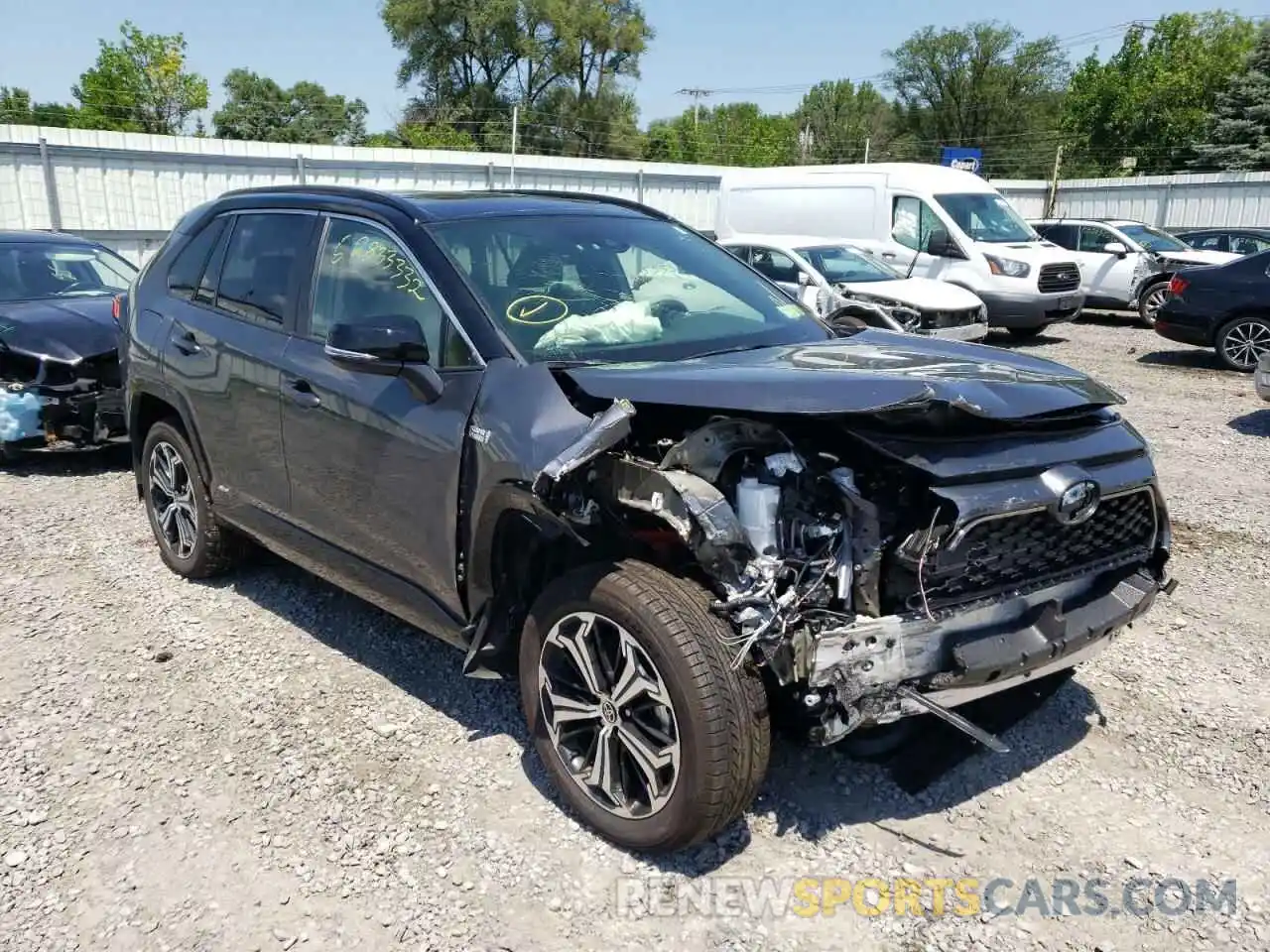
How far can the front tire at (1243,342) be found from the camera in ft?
36.8

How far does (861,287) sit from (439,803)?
10205mm

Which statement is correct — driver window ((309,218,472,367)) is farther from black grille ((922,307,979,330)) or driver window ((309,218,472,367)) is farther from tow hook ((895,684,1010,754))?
black grille ((922,307,979,330))

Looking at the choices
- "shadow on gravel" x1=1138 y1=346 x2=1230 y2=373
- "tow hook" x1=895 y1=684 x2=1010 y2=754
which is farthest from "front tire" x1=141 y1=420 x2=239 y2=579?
"shadow on gravel" x1=1138 y1=346 x2=1230 y2=373

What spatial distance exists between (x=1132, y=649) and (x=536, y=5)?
49.9 meters

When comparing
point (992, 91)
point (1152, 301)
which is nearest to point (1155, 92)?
point (992, 91)

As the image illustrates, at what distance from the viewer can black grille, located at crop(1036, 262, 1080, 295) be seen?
13.9 m

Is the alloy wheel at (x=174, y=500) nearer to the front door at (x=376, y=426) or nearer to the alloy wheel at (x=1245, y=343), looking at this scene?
the front door at (x=376, y=426)

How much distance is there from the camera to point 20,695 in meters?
3.94

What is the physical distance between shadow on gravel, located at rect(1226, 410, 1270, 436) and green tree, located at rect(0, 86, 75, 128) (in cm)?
5209

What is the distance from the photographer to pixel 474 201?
13.1 ft

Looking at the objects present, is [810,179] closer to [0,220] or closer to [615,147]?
[0,220]

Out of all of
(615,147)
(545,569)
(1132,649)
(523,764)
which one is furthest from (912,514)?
(615,147)

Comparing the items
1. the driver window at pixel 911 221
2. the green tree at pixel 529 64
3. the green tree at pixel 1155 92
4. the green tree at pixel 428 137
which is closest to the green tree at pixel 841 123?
the green tree at pixel 1155 92

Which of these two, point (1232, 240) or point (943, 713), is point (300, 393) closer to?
point (943, 713)
